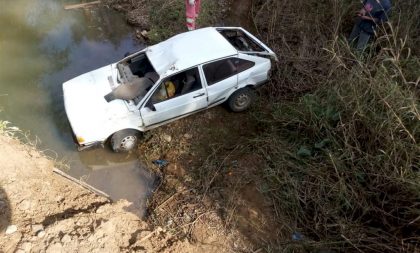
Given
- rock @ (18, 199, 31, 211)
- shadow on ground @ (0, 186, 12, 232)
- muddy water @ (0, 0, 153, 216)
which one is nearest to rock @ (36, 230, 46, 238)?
shadow on ground @ (0, 186, 12, 232)

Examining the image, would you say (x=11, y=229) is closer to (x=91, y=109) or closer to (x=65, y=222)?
(x=65, y=222)

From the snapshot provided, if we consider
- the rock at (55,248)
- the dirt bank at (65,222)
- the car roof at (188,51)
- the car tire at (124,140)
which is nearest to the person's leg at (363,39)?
the car roof at (188,51)

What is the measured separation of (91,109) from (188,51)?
1928 millimetres

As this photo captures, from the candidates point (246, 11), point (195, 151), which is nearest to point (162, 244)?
point (195, 151)

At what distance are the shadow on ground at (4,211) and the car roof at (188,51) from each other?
2958 mm

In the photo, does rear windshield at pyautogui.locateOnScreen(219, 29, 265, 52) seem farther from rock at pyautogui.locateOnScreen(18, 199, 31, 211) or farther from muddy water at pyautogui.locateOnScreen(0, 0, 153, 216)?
rock at pyautogui.locateOnScreen(18, 199, 31, 211)

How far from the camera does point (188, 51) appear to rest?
605cm

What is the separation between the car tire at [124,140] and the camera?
20.0ft

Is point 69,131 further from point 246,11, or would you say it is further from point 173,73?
point 246,11

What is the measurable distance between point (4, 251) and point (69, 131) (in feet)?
9.39

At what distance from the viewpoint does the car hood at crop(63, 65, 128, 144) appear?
18.9 ft

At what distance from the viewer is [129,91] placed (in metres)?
5.94

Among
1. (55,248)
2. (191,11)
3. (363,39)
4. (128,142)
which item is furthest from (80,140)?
(363,39)

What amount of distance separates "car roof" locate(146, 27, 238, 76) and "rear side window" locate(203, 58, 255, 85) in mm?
128
